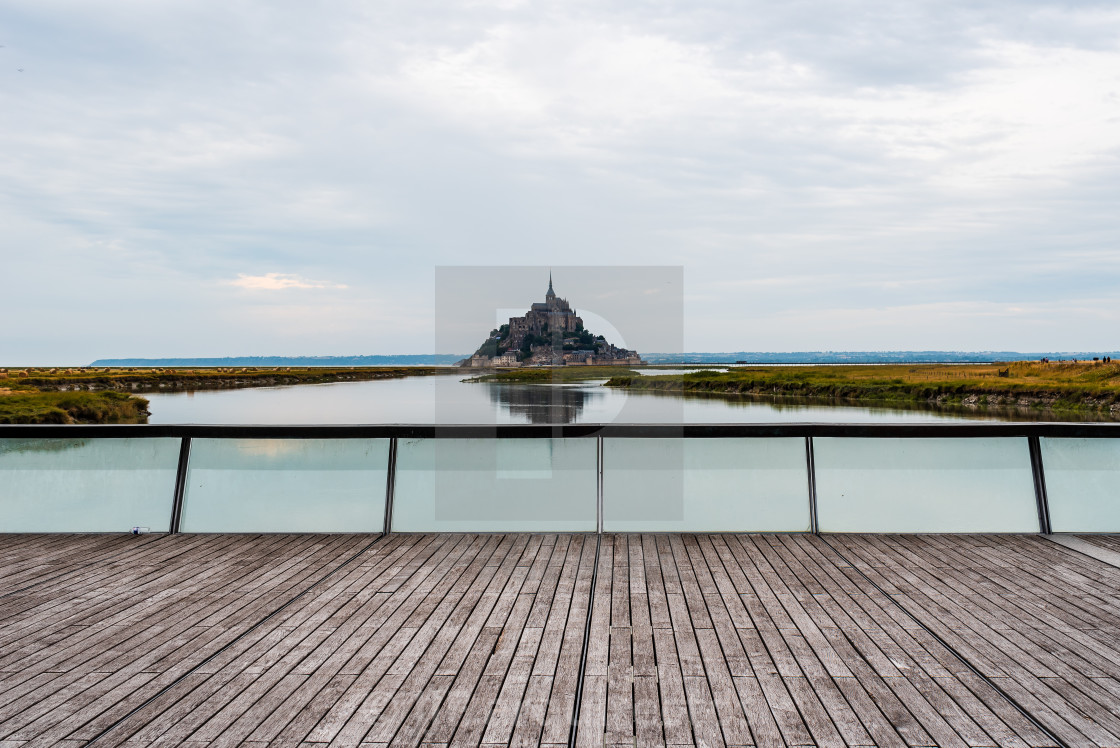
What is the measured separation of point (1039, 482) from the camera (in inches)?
159

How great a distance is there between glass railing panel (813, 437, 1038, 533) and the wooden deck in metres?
0.31

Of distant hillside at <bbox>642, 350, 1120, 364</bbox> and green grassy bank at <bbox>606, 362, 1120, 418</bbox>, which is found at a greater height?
distant hillside at <bbox>642, 350, 1120, 364</bbox>

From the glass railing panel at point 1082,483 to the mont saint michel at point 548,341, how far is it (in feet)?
11.6

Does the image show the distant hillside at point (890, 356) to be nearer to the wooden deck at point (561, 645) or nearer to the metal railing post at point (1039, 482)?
the metal railing post at point (1039, 482)

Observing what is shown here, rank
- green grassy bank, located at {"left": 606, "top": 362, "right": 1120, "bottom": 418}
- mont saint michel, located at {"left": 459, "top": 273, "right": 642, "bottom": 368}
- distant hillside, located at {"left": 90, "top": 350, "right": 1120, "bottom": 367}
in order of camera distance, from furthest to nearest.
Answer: distant hillside, located at {"left": 90, "top": 350, "right": 1120, "bottom": 367}, green grassy bank, located at {"left": 606, "top": 362, "right": 1120, "bottom": 418}, mont saint michel, located at {"left": 459, "top": 273, "right": 642, "bottom": 368}

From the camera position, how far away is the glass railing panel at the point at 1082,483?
3992 mm

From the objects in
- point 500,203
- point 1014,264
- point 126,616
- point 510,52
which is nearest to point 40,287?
point 500,203

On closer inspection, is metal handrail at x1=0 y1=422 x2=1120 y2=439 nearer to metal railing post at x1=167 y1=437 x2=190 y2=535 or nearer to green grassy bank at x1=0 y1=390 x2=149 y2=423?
metal railing post at x1=167 y1=437 x2=190 y2=535

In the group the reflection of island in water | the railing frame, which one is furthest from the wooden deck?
the reflection of island in water

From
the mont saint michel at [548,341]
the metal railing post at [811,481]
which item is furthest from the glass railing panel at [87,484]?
the metal railing post at [811,481]

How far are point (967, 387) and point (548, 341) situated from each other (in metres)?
49.6

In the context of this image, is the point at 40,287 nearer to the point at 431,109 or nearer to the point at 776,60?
the point at 431,109

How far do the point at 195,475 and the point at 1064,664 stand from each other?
15.4 feet

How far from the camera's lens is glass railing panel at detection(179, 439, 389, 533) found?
415cm
